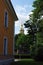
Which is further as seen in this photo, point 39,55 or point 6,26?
point 39,55

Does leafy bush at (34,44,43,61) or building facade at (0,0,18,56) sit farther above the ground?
building facade at (0,0,18,56)

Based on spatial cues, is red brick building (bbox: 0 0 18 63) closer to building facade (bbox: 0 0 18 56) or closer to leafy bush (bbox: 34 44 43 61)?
building facade (bbox: 0 0 18 56)

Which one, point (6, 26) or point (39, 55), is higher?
point (6, 26)

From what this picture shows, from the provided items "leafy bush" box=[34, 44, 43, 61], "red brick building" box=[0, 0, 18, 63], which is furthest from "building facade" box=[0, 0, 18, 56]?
"leafy bush" box=[34, 44, 43, 61]

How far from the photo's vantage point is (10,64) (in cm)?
3228

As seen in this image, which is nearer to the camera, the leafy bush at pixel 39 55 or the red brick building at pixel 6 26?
the red brick building at pixel 6 26

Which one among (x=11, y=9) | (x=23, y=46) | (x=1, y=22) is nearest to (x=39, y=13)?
(x=11, y=9)

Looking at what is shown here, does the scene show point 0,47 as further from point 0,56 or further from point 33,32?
point 33,32

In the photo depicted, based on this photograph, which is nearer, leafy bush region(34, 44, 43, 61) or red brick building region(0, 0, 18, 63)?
red brick building region(0, 0, 18, 63)

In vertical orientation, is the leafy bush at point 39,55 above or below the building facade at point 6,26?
below

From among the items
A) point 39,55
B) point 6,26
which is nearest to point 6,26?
point 6,26

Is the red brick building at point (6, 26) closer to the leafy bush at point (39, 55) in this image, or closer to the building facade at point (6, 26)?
the building facade at point (6, 26)

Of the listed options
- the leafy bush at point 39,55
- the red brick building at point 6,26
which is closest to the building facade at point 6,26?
the red brick building at point 6,26

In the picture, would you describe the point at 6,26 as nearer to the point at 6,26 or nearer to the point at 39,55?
the point at 6,26
